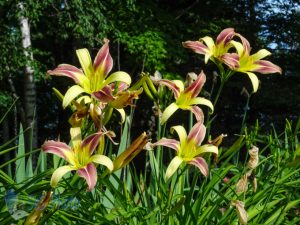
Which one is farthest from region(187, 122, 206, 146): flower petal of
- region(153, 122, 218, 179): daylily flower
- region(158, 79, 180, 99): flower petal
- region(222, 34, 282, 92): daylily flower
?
region(222, 34, 282, 92): daylily flower

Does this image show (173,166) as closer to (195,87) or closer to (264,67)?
(195,87)

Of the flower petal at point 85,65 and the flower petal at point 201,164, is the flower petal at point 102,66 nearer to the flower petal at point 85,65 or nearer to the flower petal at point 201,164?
the flower petal at point 85,65

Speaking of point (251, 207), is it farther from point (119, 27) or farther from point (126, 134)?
point (119, 27)

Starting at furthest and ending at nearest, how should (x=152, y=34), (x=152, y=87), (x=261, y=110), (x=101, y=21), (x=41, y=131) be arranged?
(x=41, y=131)
(x=261, y=110)
(x=152, y=34)
(x=101, y=21)
(x=152, y=87)

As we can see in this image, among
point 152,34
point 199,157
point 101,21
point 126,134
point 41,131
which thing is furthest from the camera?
point 41,131

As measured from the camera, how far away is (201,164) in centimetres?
133

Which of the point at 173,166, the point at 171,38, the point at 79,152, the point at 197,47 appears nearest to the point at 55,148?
the point at 79,152

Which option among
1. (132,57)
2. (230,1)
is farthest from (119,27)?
(230,1)

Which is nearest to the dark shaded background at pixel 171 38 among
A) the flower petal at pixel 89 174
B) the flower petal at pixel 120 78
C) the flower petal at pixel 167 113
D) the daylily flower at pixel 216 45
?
the daylily flower at pixel 216 45

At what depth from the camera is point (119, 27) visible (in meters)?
11.8

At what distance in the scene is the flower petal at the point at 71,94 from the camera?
1225 mm

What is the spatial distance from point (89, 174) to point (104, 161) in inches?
1.8

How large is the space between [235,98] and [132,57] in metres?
3.64

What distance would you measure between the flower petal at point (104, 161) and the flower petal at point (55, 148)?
6cm
